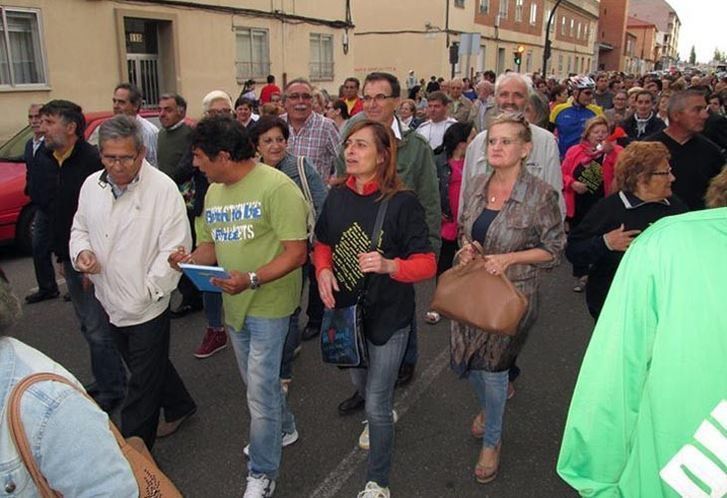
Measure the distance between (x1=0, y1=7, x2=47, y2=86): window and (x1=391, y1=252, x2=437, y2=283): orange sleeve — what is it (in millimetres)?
13555

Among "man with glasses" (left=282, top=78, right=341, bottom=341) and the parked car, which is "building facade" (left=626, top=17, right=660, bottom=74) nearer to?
the parked car

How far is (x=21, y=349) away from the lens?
4.59ft

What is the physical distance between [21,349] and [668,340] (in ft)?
4.77

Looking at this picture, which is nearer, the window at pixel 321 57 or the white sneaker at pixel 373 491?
the white sneaker at pixel 373 491

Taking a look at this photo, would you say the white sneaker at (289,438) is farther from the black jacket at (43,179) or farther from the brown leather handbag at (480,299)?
the black jacket at (43,179)

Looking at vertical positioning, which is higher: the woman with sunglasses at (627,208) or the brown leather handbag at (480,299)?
the woman with sunglasses at (627,208)

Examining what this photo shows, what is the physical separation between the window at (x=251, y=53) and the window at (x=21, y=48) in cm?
662

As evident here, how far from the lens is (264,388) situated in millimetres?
2811

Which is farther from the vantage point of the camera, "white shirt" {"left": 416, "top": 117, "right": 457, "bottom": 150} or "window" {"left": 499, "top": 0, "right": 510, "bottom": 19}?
"window" {"left": 499, "top": 0, "right": 510, "bottom": 19}

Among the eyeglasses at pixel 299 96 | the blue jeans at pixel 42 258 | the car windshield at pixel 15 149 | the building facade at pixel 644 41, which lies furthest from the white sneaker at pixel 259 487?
the building facade at pixel 644 41

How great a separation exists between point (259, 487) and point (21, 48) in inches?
546

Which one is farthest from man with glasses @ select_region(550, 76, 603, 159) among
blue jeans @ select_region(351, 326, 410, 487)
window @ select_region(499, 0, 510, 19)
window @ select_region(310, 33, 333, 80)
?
window @ select_region(499, 0, 510, 19)

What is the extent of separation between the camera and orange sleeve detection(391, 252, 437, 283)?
255cm

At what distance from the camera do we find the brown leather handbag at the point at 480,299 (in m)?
2.65
